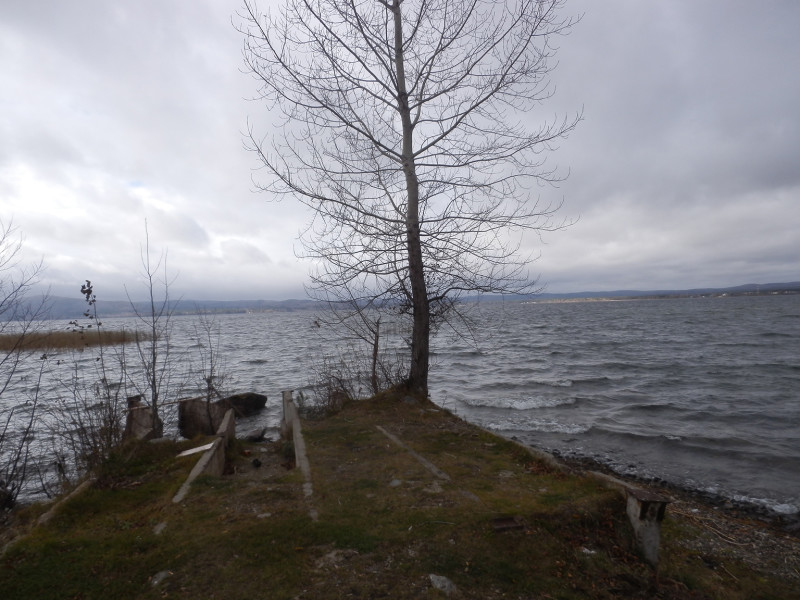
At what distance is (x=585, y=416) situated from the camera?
1294cm

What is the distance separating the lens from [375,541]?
3.89m

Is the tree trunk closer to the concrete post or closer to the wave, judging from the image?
the wave

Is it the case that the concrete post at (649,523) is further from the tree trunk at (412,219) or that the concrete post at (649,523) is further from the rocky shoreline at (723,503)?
the tree trunk at (412,219)

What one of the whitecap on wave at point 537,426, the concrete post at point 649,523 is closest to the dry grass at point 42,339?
the concrete post at point 649,523

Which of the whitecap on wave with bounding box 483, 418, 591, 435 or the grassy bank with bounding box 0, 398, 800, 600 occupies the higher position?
the grassy bank with bounding box 0, 398, 800, 600

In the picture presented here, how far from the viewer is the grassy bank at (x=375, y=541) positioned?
3.41m

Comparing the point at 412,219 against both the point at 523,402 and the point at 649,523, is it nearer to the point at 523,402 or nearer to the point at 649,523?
the point at 649,523

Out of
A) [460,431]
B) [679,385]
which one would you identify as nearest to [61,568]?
[460,431]

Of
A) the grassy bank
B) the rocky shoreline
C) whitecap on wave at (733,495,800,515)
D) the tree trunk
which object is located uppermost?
the tree trunk

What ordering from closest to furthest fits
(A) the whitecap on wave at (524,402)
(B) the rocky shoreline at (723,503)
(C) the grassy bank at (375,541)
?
Result: 1. (C) the grassy bank at (375,541)
2. (B) the rocky shoreline at (723,503)
3. (A) the whitecap on wave at (524,402)

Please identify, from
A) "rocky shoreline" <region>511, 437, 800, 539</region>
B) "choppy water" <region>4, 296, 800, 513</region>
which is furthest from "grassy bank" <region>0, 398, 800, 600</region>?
"choppy water" <region>4, 296, 800, 513</region>

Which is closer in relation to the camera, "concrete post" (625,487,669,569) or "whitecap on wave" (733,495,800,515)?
"concrete post" (625,487,669,569)

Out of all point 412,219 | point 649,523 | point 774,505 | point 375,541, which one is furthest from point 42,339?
point 774,505

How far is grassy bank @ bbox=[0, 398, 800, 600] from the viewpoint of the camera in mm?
3410
